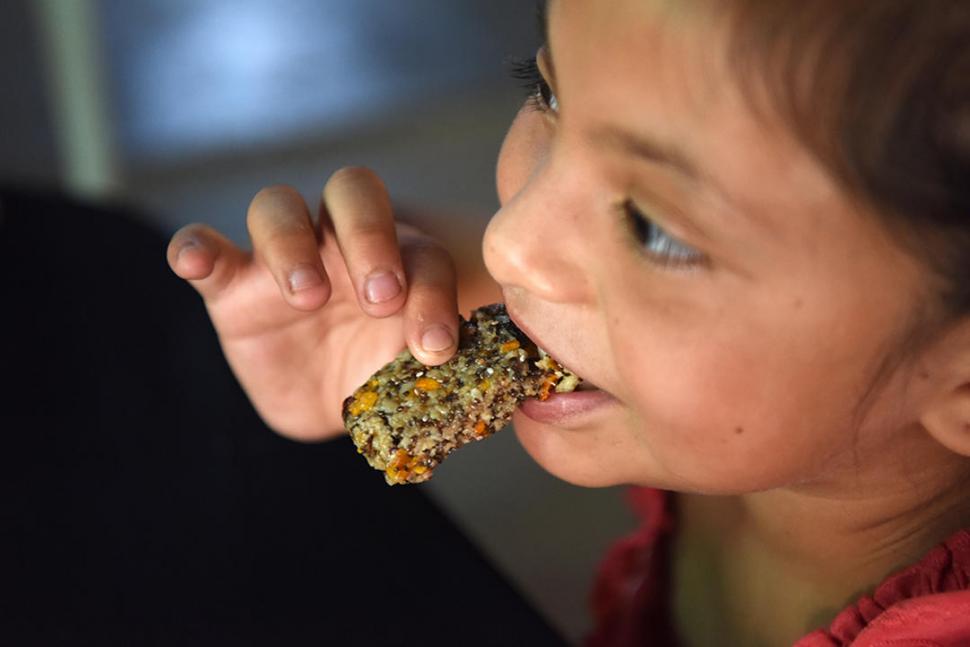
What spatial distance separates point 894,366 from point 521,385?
0.29 meters

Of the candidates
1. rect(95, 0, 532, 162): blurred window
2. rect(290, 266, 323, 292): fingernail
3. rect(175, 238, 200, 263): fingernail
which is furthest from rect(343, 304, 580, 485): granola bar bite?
rect(95, 0, 532, 162): blurred window

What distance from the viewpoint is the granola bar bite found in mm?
965

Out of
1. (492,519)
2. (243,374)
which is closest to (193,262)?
(243,374)

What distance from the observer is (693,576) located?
4.34 ft

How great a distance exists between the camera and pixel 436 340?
1.02m

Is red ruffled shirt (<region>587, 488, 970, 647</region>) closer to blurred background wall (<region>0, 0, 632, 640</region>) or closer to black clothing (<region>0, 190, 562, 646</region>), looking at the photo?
black clothing (<region>0, 190, 562, 646</region>)

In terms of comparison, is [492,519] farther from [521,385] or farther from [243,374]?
[521,385]

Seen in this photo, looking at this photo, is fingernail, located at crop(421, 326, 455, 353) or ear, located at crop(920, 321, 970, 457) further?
fingernail, located at crop(421, 326, 455, 353)

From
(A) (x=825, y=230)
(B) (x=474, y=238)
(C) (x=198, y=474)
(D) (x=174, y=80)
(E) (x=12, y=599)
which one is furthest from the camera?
(D) (x=174, y=80)

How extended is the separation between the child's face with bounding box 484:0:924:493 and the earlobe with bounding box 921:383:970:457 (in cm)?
2

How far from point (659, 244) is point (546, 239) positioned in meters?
0.08

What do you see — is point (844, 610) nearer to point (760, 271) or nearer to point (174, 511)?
point (760, 271)

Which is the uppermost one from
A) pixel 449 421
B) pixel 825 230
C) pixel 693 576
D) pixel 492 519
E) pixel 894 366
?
pixel 825 230

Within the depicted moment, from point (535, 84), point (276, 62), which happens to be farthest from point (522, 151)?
point (276, 62)
